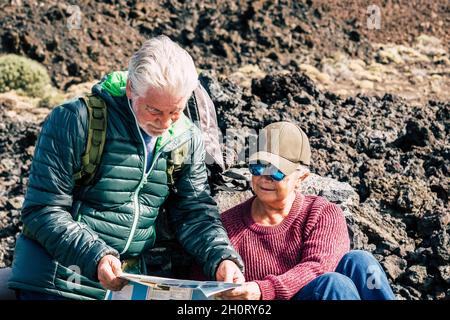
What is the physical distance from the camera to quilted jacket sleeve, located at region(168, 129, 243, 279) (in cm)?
470

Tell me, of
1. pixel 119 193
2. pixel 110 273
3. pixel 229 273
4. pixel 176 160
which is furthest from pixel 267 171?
pixel 110 273

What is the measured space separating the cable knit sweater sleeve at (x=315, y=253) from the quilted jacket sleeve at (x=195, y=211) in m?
0.32

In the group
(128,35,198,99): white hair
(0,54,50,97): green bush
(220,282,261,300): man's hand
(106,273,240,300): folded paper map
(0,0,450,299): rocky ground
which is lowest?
(0,54,50,97): green bush

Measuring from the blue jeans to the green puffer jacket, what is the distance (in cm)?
45

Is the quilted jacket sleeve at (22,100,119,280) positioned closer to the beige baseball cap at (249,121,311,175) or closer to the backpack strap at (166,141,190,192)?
the backpack strap at (166,141,190,192)

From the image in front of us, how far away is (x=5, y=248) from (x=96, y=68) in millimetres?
11574

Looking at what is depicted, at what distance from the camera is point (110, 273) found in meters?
4.25

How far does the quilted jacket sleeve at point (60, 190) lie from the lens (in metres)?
4.37

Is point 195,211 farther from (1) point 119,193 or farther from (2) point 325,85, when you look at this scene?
(2) point 325,85

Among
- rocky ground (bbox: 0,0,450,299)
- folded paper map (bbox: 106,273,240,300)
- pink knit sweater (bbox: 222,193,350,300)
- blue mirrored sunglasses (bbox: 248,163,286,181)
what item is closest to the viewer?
folded paper map (bbox: 106,273,240,300)

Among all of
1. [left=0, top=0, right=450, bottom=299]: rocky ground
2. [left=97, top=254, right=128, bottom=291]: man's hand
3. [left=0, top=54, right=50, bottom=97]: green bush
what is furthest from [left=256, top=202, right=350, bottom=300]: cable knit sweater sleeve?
[left=0, top=54, right=50, bottom=97]: green bush

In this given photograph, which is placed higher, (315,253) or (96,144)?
(96,144)

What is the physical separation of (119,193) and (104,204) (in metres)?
0.09

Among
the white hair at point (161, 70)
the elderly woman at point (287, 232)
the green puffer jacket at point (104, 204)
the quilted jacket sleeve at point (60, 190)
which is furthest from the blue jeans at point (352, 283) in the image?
the white hair at point (161, 70)
